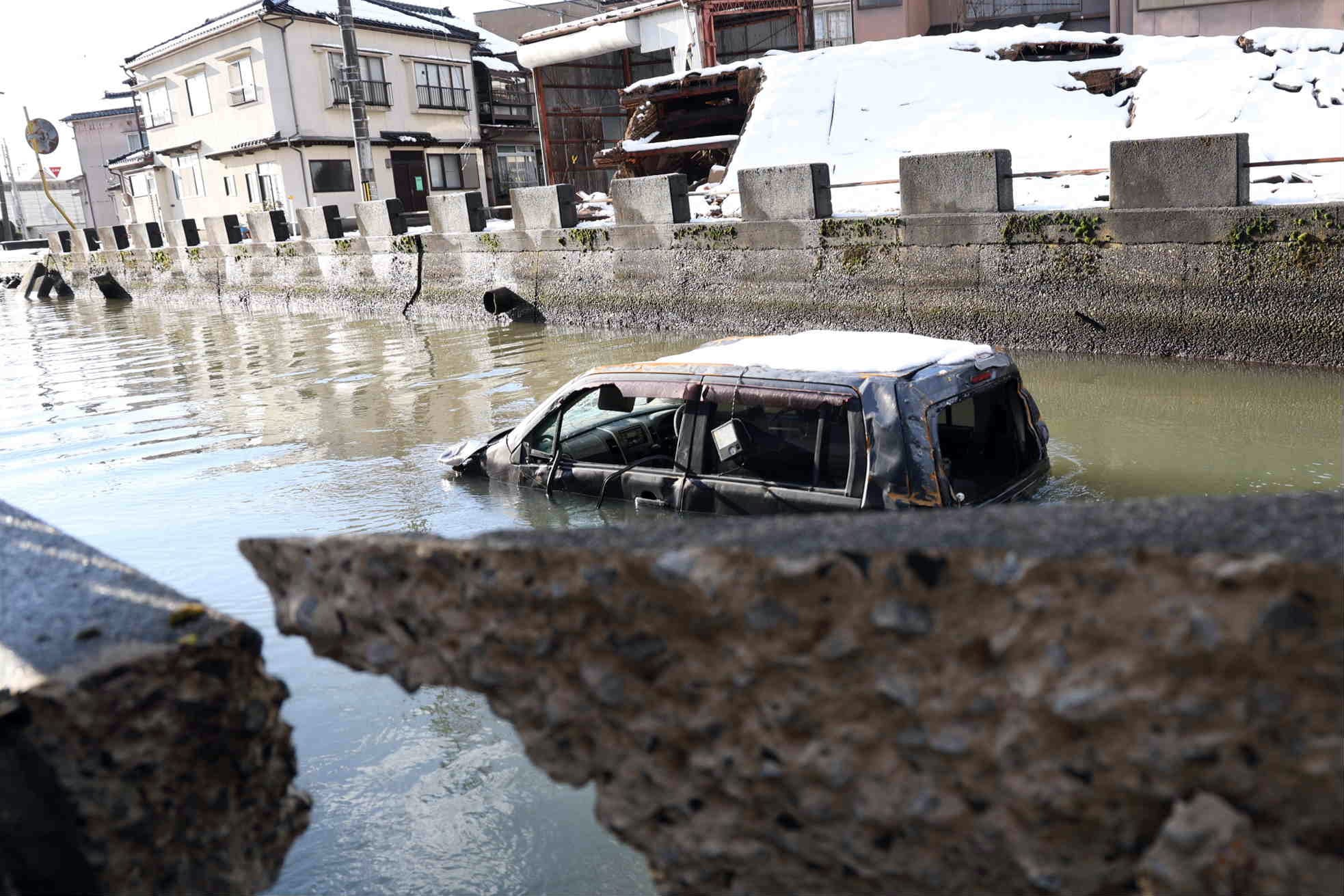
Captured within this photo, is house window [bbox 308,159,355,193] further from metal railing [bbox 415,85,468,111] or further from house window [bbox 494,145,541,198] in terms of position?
house window [bbox 494,145,541,198]

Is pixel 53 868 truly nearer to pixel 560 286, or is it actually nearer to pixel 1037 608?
pixel 1037 608

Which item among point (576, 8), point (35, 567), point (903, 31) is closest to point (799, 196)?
point (35, 567)

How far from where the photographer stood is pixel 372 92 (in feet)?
125

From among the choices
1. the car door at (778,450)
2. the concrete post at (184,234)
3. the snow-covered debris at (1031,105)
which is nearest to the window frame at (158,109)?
the concrete post at (184,234)

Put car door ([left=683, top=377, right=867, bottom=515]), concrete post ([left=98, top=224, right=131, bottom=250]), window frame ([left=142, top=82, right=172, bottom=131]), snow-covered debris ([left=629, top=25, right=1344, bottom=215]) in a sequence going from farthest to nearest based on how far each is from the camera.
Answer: window frame ([left=142, top=82, right=172, bottom=131])
concrete post ([left=98, top=224, right=131, bottom=250])
snow-covered debris ([left=629, top=25, right=1344, bottom=215])
car door ([left=683, top=377, right=867, bottom=515])

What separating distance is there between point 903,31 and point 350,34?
13.6 meters

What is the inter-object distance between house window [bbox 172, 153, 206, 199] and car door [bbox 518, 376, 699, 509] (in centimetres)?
3882

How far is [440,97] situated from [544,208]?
2594 centimetres

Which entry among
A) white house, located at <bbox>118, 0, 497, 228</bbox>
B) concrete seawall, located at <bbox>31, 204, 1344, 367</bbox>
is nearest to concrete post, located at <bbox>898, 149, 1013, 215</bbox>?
concrete seawall, located at <bbox>31, 204, 1344, 367</bbox>

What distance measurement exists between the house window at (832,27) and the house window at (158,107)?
1041 inches

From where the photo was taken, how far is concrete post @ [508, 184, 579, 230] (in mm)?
17703

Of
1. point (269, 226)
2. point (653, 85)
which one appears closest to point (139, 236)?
point (269, 226)

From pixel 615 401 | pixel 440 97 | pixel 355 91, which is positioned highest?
pixel 440 97

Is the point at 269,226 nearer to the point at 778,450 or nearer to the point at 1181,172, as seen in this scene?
the point at 1181,172
